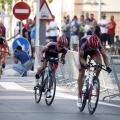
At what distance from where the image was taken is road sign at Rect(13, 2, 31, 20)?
29688 millimetres

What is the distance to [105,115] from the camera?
637 inches

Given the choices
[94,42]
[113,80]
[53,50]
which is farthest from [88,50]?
[113,80]

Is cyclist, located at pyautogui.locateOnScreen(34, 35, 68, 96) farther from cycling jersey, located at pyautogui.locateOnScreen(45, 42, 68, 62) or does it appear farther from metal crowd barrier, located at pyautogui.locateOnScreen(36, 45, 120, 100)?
metal crowd barrier, located at pyautogui.locateOnScreen(36, 45, 120, 100)

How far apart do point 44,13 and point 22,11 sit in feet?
5.82

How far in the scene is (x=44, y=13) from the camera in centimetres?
2828

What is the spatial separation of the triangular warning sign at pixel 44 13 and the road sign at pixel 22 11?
1.48m

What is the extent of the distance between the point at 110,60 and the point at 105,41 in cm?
1778

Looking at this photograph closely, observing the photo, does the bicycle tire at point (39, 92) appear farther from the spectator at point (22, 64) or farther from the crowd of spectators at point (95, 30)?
the crowd of spectators at point (95, 30)

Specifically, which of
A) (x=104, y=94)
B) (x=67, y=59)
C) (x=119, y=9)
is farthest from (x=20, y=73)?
(x=119, y=9)

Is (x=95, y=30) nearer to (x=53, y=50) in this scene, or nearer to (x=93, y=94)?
(x=53, y=50)

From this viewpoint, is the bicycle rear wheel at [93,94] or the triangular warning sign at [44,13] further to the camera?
the triangular warning sign at [44,13]

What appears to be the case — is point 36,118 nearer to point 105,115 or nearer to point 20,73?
point 105,115

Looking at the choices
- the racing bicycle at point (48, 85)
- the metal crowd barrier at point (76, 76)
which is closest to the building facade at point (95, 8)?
the metal crowd barrier at point (76, 76)

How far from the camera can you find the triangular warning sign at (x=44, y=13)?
2812cm
